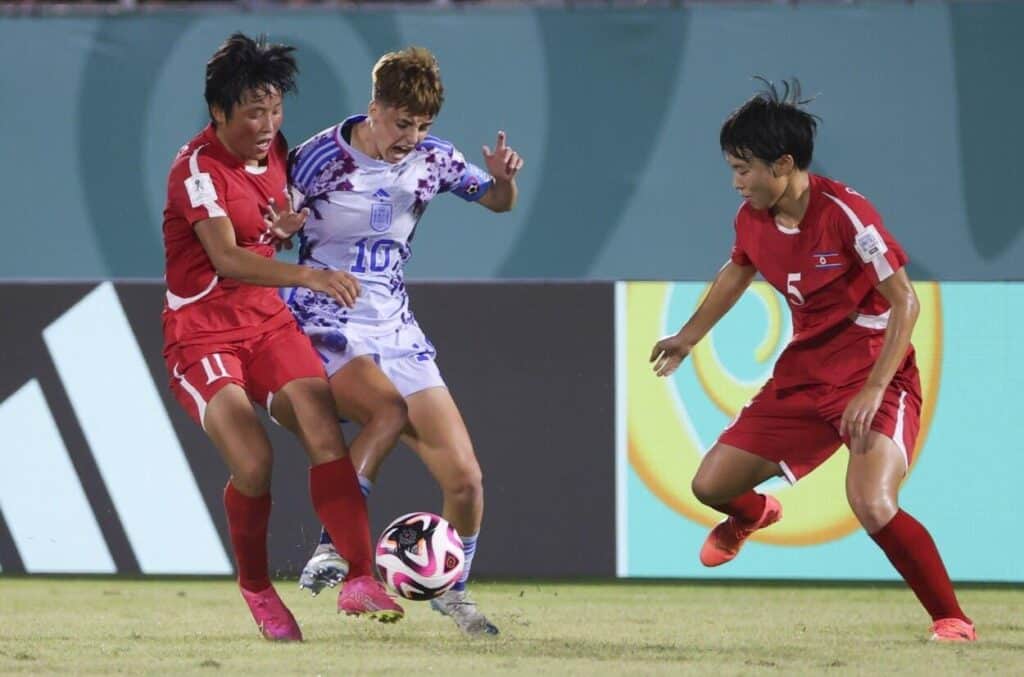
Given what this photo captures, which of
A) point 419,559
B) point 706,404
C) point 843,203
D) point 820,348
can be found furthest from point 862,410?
point 706,404

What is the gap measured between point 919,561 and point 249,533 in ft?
6.59

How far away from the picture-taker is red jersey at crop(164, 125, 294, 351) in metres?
5.43

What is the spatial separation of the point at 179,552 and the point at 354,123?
2.21 m

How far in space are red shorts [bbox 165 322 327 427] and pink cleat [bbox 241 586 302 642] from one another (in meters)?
0.56

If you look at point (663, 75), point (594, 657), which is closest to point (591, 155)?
point (663, 75)

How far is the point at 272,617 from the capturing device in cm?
544

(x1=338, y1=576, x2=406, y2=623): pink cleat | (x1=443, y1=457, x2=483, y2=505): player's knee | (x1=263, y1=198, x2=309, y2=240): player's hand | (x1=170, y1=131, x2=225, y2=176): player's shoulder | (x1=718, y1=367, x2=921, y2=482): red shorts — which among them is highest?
(x1=170, y1=131, x2=225, y2=176): player's shoulder

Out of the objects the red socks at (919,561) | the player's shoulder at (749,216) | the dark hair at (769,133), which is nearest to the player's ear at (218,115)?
the dark hair at (769,133)

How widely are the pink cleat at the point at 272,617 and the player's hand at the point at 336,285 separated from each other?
0.95 m

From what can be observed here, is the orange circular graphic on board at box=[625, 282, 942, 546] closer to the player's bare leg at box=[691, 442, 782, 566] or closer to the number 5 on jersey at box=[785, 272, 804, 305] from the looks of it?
the player's bare leg at box=[691, 442, 782, 566]

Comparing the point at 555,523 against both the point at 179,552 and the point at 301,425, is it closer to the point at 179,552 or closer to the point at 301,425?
the point at 179,552

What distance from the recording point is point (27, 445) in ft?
24.1

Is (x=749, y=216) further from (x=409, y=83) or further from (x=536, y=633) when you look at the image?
(x=536, y=633)

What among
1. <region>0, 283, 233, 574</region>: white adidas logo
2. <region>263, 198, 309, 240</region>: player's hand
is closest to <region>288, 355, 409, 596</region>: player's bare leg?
<region>263, 198, 309, 240</region>: player's hand
